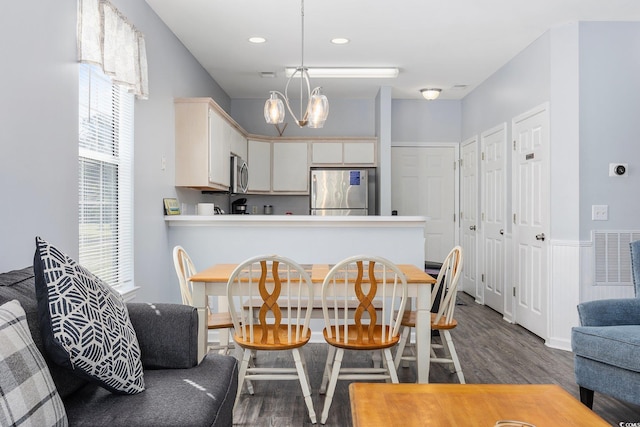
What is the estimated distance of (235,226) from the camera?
161 inches

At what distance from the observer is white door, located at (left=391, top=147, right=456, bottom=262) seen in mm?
6906

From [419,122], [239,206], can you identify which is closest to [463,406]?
[239,206]

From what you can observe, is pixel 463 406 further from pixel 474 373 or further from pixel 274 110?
pixel 274 110

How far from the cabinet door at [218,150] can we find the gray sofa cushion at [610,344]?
3108mm

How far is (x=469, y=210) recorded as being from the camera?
6.50 m

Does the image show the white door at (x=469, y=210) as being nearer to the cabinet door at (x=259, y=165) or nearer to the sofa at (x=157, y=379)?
the cabinet door at (x=259, y=165)

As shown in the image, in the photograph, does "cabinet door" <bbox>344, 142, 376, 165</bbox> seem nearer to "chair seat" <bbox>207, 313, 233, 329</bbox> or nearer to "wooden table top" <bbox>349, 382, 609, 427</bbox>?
"chair seat" <bbox>207, 313, 233, 329</bbox>

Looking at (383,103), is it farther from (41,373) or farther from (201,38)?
(41,373)

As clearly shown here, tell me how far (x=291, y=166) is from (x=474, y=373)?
13.3 ft

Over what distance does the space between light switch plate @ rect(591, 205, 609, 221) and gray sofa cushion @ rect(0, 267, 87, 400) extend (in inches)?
149

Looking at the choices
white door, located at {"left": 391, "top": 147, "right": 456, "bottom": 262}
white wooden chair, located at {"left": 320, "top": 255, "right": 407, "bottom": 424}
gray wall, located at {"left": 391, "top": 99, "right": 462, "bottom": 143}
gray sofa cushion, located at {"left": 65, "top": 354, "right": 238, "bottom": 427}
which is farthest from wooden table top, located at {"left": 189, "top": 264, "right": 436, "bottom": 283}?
gray wall, located at {"left": 391, "top": 99, "right": 462, "bottom": 143}

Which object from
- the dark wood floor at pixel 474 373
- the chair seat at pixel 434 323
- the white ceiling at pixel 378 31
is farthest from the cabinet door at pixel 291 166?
the chair seat at pixel 434 323

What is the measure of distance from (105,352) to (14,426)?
1.30ft

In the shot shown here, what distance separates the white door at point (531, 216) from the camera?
4203 millimetres
